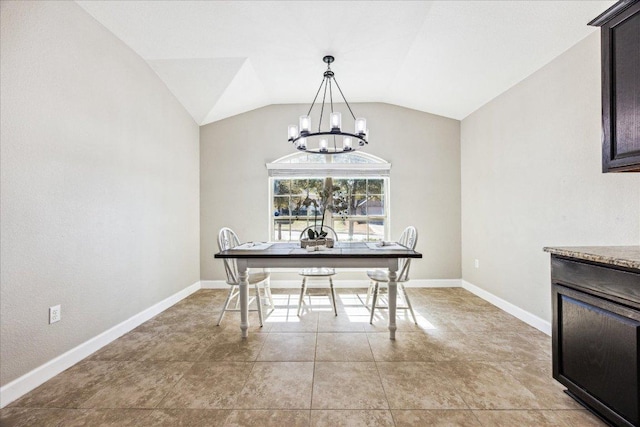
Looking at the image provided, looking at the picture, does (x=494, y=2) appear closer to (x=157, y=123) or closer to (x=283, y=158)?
(x=283, y=158)

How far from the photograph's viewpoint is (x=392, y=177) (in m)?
4.46

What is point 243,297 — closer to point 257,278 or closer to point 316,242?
point 257,278

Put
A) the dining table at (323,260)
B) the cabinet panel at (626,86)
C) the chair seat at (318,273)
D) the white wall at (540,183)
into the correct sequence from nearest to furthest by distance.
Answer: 1. the cabinet panel at (626,86)
2. the white wall at (540,183)
3. the dining table at (323,260)
4. the chair seat at (318,273)

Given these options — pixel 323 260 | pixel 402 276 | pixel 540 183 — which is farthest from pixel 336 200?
pixel 540 183

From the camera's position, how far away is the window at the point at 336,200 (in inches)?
176

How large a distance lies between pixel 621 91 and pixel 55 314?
12.6ft

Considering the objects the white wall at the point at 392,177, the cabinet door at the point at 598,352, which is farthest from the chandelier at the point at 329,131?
the cabinet door at the point at 598,352

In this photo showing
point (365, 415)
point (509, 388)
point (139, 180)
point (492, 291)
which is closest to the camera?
point (365, 415)

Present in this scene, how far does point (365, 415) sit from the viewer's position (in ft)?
5.42

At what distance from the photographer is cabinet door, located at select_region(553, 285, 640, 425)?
136cm

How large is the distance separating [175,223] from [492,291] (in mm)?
4092

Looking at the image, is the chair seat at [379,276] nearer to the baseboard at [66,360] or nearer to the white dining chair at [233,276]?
the white dining chair at [233,276]

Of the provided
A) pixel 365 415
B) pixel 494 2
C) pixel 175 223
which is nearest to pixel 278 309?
pixel 175 223

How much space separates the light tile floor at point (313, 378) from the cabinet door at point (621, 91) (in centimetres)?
146
